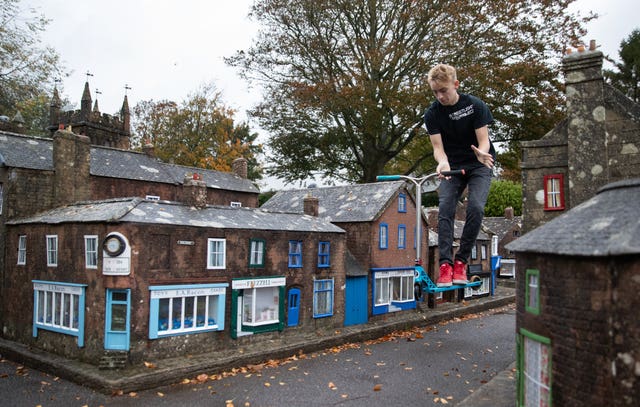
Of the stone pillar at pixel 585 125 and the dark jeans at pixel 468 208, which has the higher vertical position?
the stone pillar at pixel 585 125

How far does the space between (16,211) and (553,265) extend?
77.9ft

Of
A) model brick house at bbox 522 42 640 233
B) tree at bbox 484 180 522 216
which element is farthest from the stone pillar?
tree at bbox 484 180 522 216

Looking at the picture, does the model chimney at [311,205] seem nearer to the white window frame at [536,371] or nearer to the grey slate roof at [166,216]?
the grey slate roof at [166,216]

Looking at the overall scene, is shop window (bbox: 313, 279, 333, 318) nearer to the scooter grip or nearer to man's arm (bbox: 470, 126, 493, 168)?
the scooter grip

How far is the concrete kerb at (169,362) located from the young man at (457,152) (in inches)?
531

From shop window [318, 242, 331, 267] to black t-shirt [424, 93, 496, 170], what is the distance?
19912 millimetres

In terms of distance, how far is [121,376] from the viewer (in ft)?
56.1

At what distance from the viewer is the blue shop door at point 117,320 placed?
18.5 meters

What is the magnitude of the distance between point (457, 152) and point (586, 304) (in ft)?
14.2

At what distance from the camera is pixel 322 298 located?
26656 mm

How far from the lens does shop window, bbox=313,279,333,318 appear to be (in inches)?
1032

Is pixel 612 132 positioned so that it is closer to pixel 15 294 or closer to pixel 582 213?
pixel 582 213

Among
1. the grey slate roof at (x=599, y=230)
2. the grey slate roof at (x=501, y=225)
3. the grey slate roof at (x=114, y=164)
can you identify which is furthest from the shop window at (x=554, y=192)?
the grey slate roof at (x=501, y=225)

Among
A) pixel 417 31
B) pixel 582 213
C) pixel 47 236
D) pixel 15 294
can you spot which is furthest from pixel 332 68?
pixel 582 213
